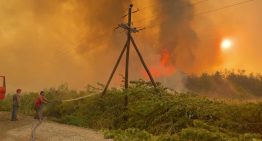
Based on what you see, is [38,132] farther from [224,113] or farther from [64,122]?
[224,113]

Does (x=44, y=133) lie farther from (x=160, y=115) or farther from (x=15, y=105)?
(x=160, y=115)

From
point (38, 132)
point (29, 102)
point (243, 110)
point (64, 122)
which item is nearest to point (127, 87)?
point (64, 122)

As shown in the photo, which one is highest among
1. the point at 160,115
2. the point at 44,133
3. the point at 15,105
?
the point at 15,105

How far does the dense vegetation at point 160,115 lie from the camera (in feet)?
52.6

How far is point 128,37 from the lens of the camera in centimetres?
2509

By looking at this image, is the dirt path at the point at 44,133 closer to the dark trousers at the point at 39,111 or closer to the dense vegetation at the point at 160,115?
the dense vegetation at the point at 160,115

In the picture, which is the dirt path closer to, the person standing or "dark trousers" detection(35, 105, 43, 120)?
the person standing

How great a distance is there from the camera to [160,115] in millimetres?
20531

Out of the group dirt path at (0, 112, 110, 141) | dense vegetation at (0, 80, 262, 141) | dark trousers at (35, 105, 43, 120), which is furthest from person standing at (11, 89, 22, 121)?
dense vegetation at (0, 80, 262, 141)

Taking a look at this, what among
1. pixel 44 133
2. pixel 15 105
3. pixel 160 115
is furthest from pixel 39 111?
pixel 160 115

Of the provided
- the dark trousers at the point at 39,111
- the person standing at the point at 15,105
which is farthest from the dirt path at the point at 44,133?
the dark trousers at the point at 39,111

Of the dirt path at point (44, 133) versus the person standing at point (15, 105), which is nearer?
the dirt path at point (44, 133)

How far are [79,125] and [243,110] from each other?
38.3 ft

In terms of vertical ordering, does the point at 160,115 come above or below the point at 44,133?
above
